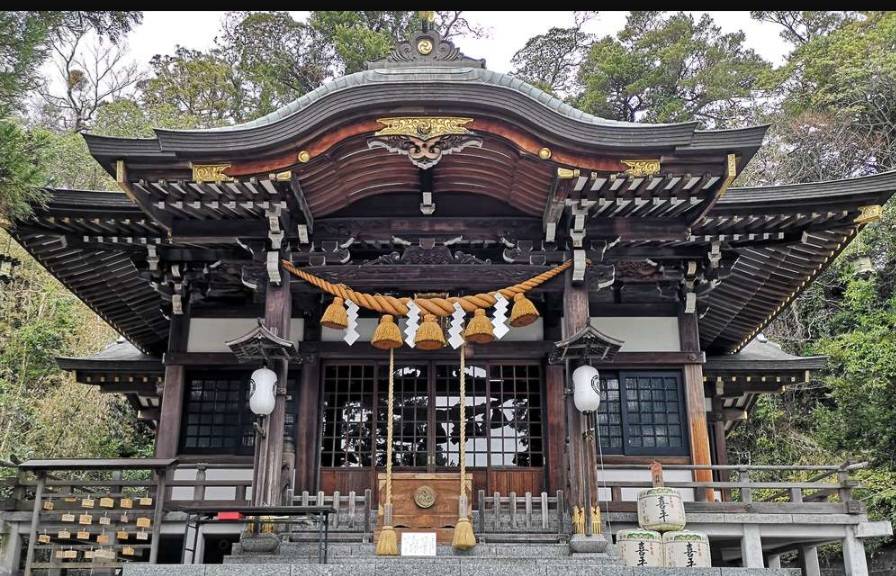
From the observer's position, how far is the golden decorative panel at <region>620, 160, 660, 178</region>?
8945 mm

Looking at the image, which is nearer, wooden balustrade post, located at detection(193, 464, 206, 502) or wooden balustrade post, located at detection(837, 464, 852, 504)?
wooden balustrade post, located at detection(193, 464, 206, 502)

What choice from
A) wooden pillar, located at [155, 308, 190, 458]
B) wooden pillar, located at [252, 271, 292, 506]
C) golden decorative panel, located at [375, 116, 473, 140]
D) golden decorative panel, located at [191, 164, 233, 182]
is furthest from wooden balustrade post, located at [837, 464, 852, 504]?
wooden pillar, located at [155, 308, 190, 458]

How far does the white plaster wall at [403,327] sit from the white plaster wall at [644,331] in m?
0.78

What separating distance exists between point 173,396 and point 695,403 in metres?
7.21

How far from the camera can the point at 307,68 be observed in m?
31.3

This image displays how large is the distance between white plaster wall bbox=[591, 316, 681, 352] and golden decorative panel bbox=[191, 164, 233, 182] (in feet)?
17.8

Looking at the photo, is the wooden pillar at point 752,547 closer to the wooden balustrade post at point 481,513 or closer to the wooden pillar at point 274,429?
the wooden balustrade post at point 481,513

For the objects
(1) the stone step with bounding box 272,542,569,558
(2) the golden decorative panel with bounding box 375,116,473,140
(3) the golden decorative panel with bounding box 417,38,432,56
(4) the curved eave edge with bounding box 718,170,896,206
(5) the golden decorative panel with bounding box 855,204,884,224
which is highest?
(3) the golden decorative panel with bounding box 417,38,432,56

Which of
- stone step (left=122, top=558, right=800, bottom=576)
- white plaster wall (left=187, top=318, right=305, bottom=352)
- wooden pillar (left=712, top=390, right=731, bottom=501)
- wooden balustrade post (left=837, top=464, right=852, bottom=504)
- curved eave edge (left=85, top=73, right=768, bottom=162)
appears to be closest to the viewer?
stone step (left=122, top=558, right=800, bottom=576)

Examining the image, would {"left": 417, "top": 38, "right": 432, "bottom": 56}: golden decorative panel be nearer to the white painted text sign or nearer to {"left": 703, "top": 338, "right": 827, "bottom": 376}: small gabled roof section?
the white painted text sign

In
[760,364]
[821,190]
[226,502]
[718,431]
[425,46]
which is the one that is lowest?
[226,502]

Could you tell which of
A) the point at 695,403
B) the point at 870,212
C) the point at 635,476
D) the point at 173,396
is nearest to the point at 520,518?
the point at 635,476

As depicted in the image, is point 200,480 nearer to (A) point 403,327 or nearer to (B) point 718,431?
(A) point 403,327

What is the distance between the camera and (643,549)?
866 centimetres
